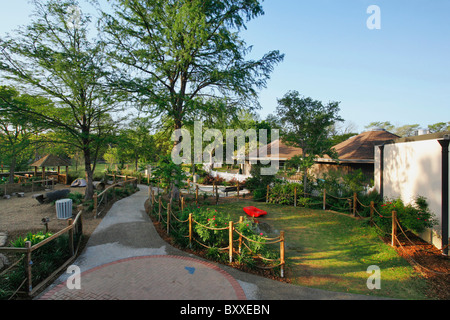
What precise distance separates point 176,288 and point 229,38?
12.3 m

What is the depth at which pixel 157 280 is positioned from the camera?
546cm

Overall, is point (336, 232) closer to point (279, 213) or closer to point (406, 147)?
point (279, 213)

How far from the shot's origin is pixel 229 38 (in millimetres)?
12148

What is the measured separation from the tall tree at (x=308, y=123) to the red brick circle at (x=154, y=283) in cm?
1049

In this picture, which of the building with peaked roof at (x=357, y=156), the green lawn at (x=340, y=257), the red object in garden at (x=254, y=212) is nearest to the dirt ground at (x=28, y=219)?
the green lawn at (x=340, y=257)

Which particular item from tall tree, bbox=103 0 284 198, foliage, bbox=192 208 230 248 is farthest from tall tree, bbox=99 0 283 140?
foliage, bbox=192 208 230 248

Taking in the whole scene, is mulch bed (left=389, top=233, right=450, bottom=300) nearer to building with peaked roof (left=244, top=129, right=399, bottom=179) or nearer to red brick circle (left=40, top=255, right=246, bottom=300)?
red brick circle (left=40, top=255, right=246, bottom=300)

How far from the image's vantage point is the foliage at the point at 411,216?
25.0ft

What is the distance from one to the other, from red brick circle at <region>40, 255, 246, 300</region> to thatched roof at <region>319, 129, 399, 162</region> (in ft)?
51.2

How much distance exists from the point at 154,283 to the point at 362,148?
19.0 metres

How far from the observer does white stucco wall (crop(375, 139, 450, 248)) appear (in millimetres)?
7547

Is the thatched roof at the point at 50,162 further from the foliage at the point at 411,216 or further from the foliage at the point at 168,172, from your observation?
the foliage at the point at 411,216

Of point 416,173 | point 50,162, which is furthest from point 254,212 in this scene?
point 50,162
